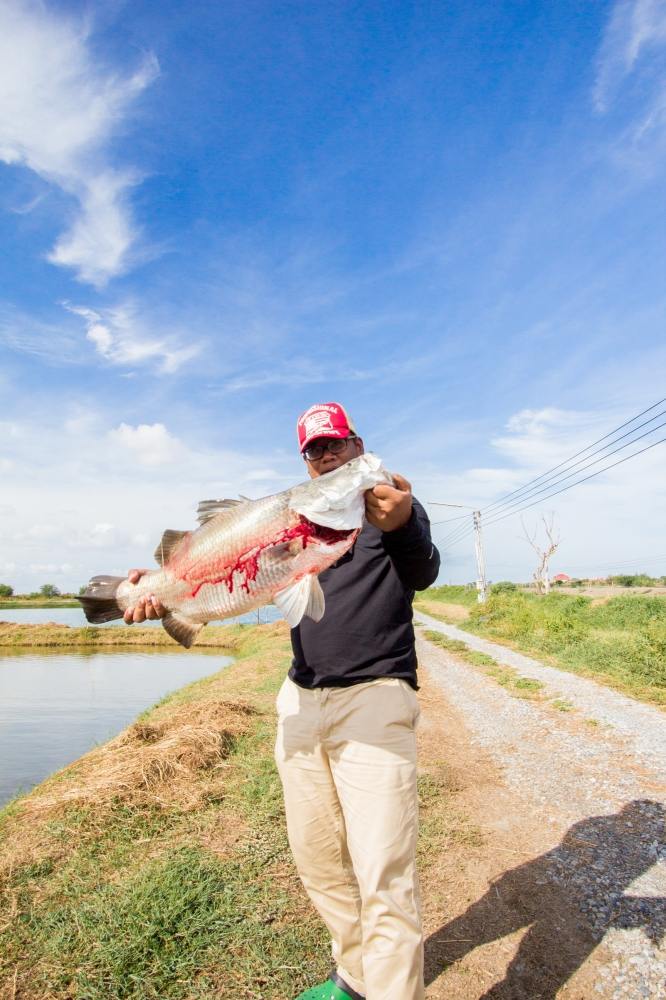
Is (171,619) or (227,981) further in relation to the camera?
(227,981)

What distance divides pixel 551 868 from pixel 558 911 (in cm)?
71

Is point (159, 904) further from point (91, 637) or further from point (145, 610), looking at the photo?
point (91, 637)

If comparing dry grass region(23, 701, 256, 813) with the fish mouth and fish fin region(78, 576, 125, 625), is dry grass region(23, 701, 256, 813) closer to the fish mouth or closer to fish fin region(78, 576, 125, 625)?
fish fin region(78, 576, 125, 625)

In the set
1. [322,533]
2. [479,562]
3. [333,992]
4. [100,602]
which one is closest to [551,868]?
[333,992]

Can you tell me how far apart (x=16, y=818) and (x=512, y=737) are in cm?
721

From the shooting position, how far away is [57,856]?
196 inches

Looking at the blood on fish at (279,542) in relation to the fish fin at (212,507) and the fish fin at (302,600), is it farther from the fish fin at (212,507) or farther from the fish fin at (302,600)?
the fish fin at (212,507)

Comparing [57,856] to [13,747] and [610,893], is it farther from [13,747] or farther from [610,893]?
[13,747]

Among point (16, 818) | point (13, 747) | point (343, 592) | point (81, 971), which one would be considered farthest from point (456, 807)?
point (13, 747)

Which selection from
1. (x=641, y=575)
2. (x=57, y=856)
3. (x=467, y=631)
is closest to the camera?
(x=57, y=856)

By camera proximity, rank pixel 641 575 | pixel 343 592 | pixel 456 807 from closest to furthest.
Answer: pixel 343 592 < pixel 456 807 < pixel 641 575

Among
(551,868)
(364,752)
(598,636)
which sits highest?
(364,752)

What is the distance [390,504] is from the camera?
8.52ft

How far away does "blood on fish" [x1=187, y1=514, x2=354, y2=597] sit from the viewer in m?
2.71
